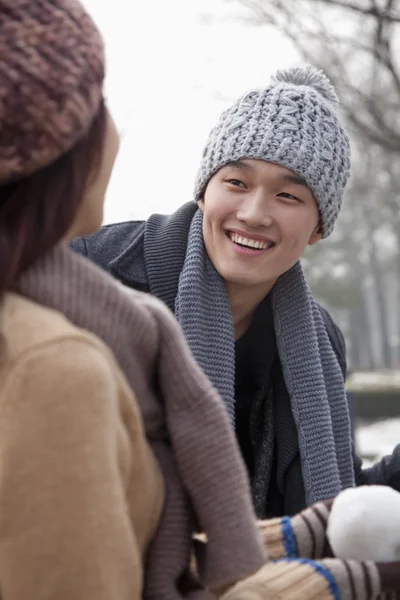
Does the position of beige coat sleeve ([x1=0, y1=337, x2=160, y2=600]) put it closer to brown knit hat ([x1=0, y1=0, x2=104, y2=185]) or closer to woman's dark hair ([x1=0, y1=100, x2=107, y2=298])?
woman's dark hair ([x1=0, y1=100, x2=107, y2=298])

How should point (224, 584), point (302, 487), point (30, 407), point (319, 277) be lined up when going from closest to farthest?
point (30, 407) → point (224, 584) → point (302, 487) → point (319, 277)

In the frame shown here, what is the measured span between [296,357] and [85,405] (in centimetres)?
179

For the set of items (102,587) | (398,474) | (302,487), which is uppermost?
(102,587)

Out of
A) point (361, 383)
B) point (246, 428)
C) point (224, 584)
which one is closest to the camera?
point (224, 584)

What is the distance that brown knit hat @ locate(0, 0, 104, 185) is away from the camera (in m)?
1.23

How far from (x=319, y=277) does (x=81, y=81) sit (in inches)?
1207

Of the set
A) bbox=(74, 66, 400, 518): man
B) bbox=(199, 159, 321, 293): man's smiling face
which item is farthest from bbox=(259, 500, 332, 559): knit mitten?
bbox=(199, 159, 321, 293): man's smiling face

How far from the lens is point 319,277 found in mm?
31625

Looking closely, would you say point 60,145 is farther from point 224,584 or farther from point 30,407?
point 224,584

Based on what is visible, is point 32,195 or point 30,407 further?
point 32,195

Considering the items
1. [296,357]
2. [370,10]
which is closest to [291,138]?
[296,357]

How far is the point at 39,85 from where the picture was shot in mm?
1236

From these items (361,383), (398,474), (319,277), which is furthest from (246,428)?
(319,277)

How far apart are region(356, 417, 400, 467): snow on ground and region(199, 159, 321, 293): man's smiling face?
6.63 metres
